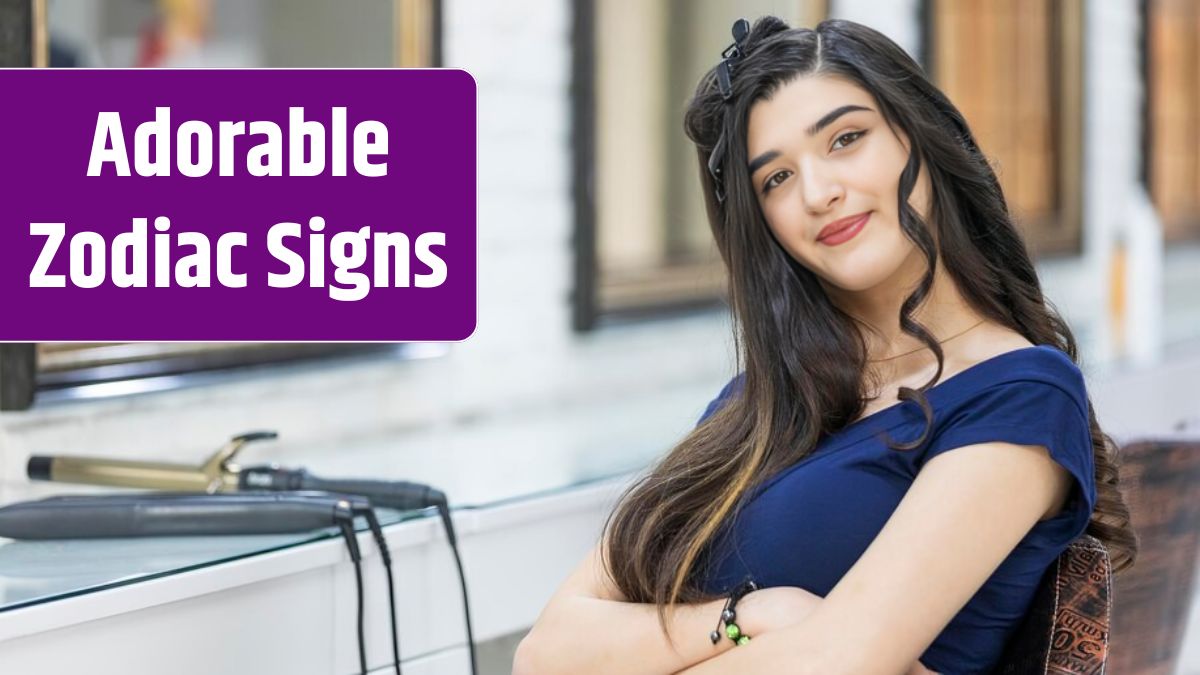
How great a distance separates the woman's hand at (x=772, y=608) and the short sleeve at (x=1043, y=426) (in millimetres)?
184

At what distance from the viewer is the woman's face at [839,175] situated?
4.99ft

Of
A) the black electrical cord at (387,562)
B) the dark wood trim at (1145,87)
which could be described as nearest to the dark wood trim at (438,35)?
the black electrical cord at (387,562)

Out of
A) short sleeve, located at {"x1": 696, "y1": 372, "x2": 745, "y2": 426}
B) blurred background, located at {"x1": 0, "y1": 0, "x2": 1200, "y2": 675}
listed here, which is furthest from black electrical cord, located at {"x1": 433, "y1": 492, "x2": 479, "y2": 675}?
short sleeve, located at {"x1": 696, "y1": 372, "x2": 745, "y2": 426}

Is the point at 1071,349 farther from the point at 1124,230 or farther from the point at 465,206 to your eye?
the point at 1124,230

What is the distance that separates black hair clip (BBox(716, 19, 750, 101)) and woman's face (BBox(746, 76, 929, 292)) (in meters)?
0.06

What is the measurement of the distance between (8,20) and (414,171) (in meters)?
0.52

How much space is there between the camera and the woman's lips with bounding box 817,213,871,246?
5.02 feet

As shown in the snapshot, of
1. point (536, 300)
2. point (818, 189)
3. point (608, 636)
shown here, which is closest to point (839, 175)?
point (818, 189)

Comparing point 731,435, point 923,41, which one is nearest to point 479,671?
point 731,435

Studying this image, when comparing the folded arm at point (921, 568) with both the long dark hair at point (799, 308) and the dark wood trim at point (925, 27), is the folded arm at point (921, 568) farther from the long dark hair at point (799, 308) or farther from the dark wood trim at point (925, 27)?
the dark wood trim at point (925, 27)

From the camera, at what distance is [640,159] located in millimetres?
2941

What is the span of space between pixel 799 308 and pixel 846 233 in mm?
131

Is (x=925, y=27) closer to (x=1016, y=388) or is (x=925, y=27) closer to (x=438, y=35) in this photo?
(x=438, y=35)

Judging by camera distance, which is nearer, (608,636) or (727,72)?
(608,636)
